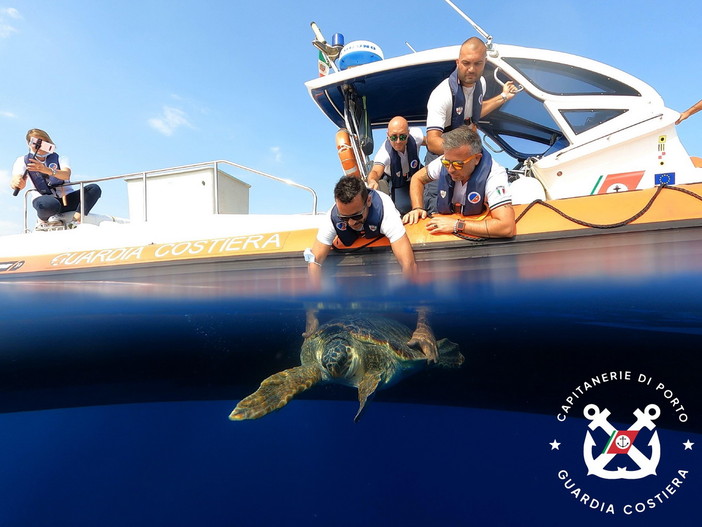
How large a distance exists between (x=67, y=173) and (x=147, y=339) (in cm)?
234

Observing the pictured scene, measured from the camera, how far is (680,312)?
194 cm

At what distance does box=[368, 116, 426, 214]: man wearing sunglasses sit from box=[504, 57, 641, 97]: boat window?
3.85 feet

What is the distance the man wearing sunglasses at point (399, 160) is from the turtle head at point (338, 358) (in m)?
1.33

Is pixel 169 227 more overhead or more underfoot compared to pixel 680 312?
more overhead

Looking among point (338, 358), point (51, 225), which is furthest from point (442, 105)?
point (51, 225)

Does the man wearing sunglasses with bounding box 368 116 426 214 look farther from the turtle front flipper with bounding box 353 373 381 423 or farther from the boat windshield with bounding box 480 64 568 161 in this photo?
the turtle front flipper with bounding box 353 373 381 423

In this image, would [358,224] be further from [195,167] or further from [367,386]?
[195,167]

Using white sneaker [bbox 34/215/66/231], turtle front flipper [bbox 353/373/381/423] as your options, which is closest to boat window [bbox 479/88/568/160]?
turtle front flipper [bbox 353/373/381/423]

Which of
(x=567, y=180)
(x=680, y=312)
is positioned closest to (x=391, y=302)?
(x=680, y=312)

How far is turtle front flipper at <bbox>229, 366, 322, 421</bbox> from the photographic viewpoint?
1.95 meters

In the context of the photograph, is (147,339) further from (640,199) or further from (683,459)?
(683,459)

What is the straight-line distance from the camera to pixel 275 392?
213cm

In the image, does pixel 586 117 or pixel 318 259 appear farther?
pixel 586 117

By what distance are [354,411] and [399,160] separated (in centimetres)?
272
